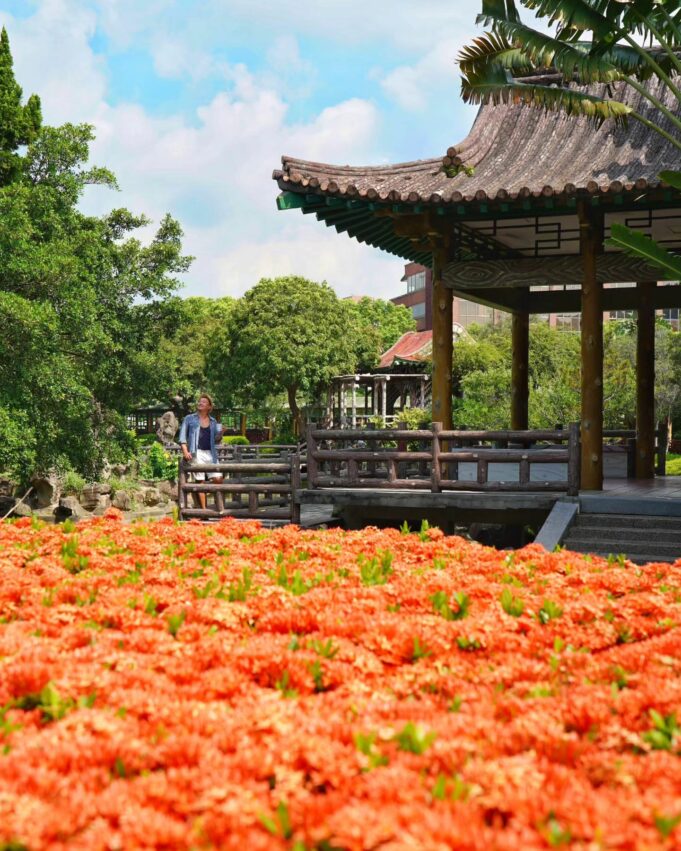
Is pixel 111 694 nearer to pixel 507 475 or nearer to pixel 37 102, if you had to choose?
pixel 507 475

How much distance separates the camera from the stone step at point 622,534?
35.4 feet

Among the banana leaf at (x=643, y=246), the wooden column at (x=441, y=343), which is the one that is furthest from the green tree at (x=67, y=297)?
the banana leaf at (x=643, y=246)

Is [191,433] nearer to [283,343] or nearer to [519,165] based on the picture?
[519,165]

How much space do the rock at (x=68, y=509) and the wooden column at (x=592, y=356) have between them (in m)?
18.2

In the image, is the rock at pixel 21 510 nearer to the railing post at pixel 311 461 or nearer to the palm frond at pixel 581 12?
the railing post at pixel 311 461

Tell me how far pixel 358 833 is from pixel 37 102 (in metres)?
29.2

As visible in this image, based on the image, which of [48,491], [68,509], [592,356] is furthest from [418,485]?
[48,491]

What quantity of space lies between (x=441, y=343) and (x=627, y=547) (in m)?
3.96

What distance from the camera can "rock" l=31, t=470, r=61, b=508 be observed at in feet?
89.1

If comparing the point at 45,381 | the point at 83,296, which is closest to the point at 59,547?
the point at 45,381

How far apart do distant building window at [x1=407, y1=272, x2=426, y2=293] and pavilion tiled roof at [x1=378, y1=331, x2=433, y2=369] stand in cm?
2951

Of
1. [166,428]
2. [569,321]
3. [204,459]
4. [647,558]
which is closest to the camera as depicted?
[647,558]

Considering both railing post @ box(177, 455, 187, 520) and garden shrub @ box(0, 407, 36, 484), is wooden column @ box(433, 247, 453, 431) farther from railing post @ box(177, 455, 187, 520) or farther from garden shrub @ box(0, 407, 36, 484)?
garden shrub @ box(0, 407, 36, 484)

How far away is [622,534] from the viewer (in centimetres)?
1100
